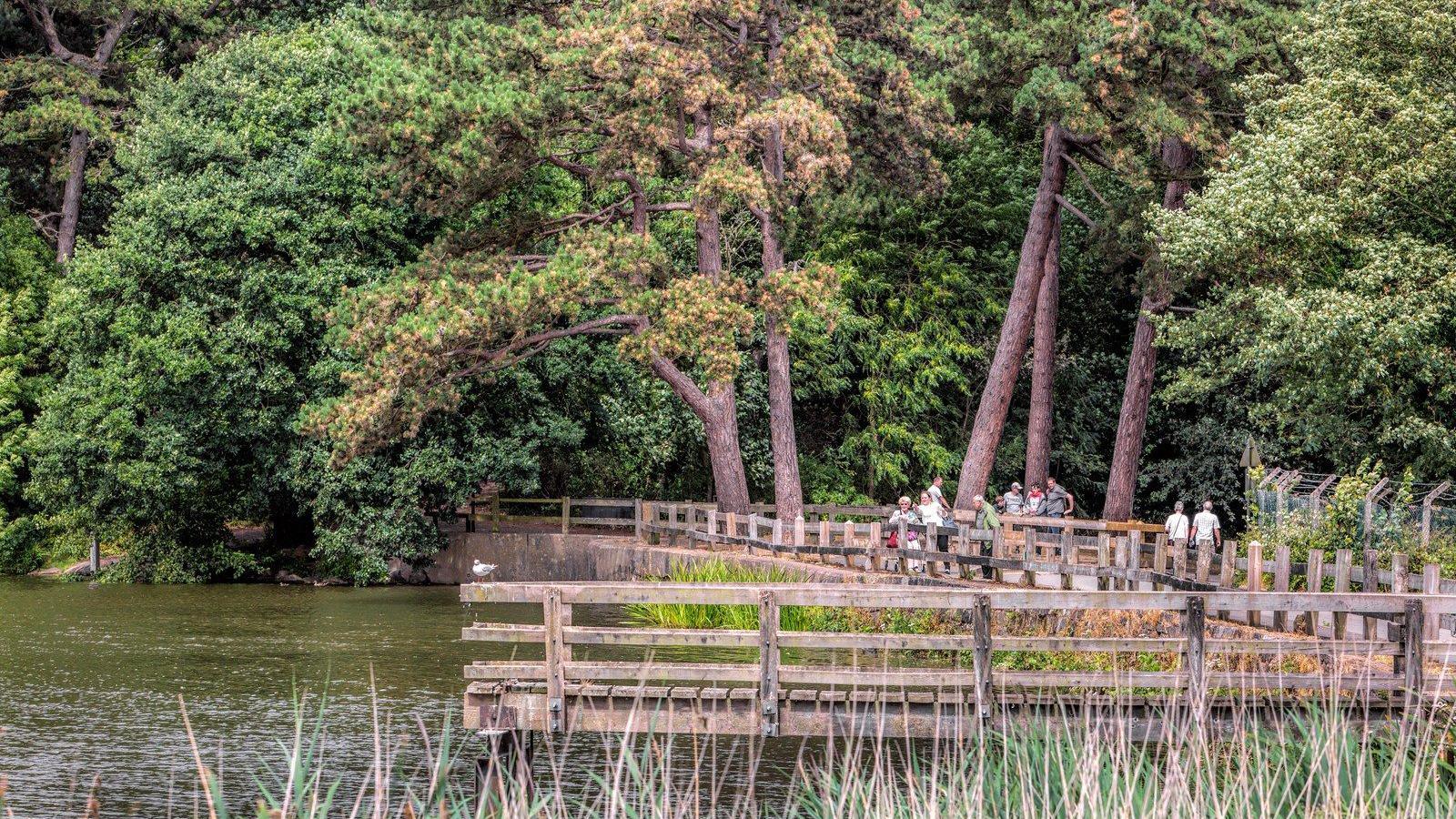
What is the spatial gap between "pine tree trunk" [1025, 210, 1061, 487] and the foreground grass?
22.6 m

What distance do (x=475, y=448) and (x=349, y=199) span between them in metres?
5.56

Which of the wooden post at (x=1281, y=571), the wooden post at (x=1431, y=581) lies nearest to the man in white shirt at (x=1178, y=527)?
the wooden post at (x=1281, y=571)

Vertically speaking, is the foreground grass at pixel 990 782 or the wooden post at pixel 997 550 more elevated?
the wooden post at pixel 997 550

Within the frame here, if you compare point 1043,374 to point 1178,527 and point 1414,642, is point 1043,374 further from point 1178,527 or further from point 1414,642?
point 1414,642

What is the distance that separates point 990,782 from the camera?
10.1 m

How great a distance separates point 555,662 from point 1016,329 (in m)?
24.0

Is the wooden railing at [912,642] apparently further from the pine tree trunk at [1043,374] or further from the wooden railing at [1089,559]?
the pine tree trunk at [1043,374]

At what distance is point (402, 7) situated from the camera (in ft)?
113

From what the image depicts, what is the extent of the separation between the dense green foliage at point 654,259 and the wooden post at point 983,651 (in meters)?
12.6

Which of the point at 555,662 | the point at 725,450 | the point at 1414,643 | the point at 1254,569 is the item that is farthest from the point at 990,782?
the point at 725,450

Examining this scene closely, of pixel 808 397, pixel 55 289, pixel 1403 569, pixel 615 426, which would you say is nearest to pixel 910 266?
pixel 808 397

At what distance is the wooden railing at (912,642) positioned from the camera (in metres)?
13.1

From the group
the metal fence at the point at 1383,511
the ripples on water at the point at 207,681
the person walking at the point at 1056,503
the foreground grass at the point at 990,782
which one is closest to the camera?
the foreground grass at the point at 990,782

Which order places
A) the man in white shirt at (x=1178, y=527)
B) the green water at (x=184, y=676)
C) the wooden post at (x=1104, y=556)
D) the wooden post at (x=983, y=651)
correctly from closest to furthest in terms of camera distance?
the wooden post at (x=983, y=651), the green water at (x=184, y=676), the wooden post at (x=1104, y=556), the man in white shirt at (x=1178, y=527)
